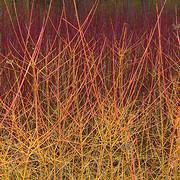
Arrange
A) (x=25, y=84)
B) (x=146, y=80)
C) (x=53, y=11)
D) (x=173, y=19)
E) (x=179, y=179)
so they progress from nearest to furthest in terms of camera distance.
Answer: (x=179, y=179)
(x=25, y=84)
(x=146, y=80)
(x=53, y=11)
(x=173, y=19)

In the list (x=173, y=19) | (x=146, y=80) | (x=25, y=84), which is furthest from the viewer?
(x=173, y=19)

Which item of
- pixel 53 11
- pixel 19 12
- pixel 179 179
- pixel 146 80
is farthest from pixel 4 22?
pixel 179 179

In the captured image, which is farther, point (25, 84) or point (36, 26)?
point (36, 26)

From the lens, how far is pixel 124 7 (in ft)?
20.5

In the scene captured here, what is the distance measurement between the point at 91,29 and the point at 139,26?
631 millimetres

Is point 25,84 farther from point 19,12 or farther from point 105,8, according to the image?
point 105,8

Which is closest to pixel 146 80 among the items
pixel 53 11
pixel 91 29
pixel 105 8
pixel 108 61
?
pixel 108 61

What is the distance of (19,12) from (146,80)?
6.31 feet

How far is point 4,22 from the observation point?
18.9ft

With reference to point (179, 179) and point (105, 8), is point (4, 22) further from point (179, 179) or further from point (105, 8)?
point (179, 179)

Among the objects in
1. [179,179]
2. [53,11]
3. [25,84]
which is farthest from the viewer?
[53,11]

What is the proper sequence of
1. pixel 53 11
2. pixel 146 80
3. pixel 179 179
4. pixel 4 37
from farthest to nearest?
pixel 53 11 < pixel 4 37 < pixel 146 80 < pixel 179 179

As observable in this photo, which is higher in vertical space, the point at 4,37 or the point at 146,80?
the point at 4,37

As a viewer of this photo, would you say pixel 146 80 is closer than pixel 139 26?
Yes
